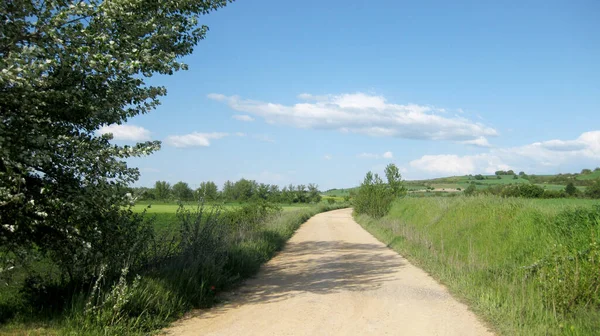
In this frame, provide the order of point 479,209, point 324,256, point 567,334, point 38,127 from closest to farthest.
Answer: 1. point 38,127
2. point 567,334
3. point 324,256
4. point 479,209

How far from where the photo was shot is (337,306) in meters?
7.99

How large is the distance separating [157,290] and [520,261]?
353 inches

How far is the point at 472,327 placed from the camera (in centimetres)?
679

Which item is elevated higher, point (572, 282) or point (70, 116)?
point (70, 116)

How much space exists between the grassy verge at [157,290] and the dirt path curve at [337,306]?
1.23 feet

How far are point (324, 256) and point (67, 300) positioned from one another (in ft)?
32.5

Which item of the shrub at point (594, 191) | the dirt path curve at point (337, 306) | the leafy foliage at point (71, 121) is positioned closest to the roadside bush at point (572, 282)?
the dirt path curve at point (337, 306)

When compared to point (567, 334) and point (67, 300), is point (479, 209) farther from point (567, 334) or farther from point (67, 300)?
point (67, 300)

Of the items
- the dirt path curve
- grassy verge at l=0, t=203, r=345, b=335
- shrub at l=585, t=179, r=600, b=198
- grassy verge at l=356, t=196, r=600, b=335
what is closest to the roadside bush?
grassy verge at l=356, t=196, r=600, b=335

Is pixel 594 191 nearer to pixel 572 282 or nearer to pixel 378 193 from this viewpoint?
pixel 378 193

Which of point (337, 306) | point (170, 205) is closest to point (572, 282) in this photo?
point (337, 306)

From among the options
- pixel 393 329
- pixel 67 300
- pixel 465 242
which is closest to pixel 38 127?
pixel 67 300

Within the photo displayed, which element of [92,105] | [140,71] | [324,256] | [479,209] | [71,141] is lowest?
[324,256]

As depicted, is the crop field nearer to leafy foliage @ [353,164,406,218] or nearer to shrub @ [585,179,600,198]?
leafy foliage @ [353,164,406,218]
